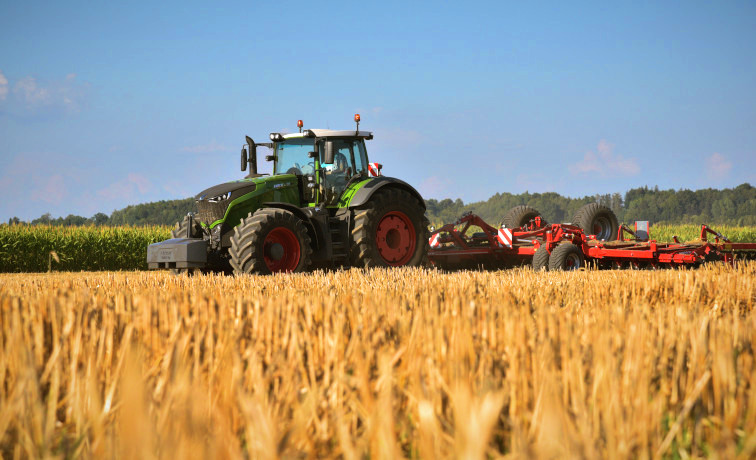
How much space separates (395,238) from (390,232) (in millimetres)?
135

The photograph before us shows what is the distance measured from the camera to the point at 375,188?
33.1ft

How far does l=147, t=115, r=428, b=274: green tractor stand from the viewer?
29.1 feet

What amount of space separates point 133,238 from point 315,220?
14186mm

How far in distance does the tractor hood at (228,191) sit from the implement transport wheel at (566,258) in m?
5.04

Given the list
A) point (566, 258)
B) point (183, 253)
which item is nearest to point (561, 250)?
point (566, 258)

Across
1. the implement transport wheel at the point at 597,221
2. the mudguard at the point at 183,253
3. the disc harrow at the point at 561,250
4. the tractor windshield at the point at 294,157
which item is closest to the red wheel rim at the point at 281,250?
the mudguard at the point at 183,253

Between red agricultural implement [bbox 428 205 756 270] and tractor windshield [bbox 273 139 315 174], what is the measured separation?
3.22 metres

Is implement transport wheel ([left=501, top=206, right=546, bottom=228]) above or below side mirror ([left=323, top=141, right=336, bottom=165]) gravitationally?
below

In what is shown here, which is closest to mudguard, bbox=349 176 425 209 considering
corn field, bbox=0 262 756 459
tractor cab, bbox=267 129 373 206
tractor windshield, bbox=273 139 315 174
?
tractor cab, bbox=267 129 373 206

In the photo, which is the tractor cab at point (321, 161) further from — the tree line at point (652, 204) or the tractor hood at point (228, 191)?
the tree line at point (652, 204)

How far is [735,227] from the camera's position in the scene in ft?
115

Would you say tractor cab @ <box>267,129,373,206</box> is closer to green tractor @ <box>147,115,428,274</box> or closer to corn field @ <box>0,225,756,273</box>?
green tractor @ <box>147,115,428,274</box>

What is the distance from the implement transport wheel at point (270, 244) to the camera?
8.48 meters

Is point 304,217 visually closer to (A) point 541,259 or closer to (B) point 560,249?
(A) point 541,259
